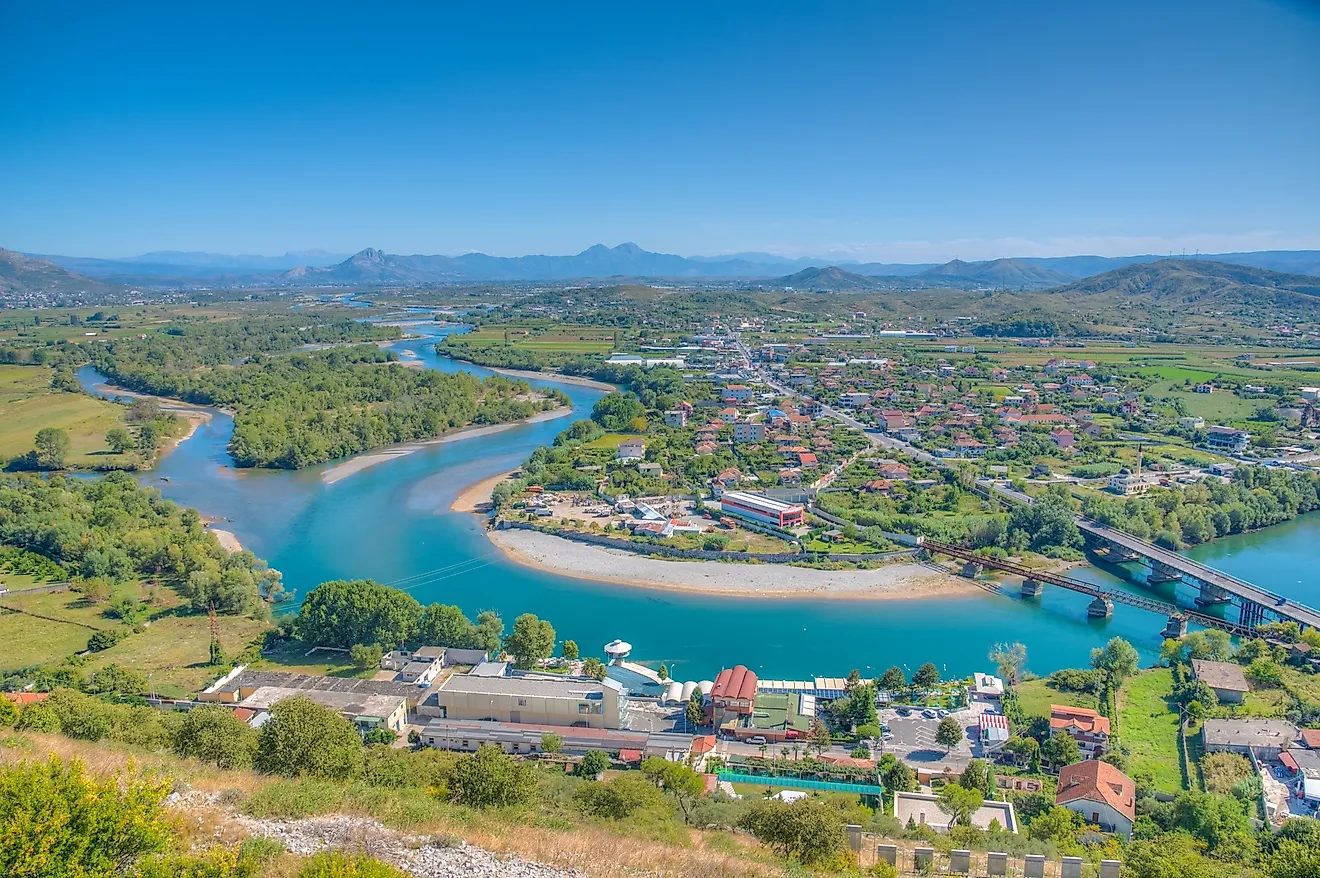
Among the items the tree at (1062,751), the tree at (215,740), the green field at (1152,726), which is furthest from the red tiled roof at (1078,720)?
the tree at (215,740)

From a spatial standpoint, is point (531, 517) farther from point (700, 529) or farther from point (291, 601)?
point (291, 601)

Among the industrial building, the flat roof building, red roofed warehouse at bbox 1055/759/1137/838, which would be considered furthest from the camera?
the industrial building

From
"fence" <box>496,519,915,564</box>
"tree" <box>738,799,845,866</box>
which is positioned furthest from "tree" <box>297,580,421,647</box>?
"tree" <box>738,799,845,866</box>

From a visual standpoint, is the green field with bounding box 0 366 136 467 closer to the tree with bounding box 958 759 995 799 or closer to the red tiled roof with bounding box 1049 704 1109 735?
the tree with bounding box 958 759 995 799

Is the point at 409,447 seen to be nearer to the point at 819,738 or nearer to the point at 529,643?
the point at 529,643

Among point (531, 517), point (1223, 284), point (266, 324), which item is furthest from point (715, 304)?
point (531, 517)

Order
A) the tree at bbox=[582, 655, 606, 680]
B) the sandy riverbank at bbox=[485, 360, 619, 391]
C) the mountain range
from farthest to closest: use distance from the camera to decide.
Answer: the mountain range < the sandy riverbank at bbox=[485, 360, 619, 391] < the tree at bbox=[582, 655, 606, 680]
